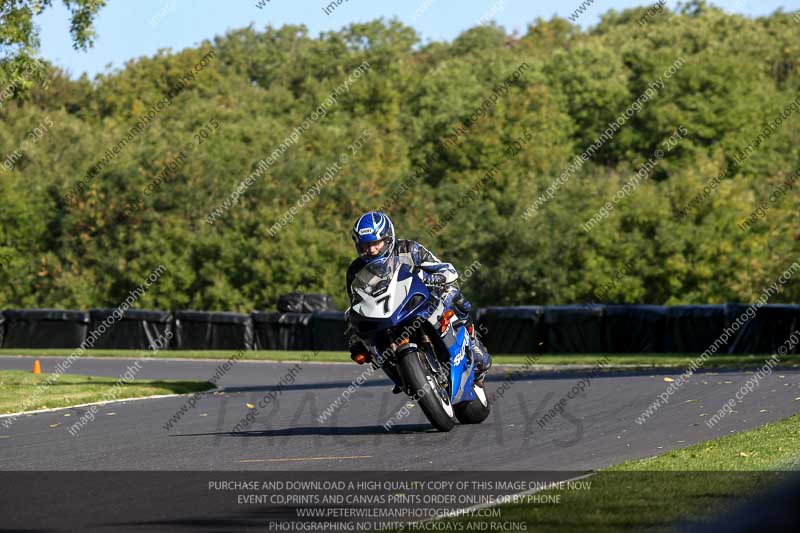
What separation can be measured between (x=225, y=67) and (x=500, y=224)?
65745 mm

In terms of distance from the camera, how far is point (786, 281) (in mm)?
39594

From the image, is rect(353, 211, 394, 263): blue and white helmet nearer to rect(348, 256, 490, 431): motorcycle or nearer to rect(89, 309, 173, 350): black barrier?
rect(348, 256, 490, 431): motorcycle

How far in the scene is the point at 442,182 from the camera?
61.5m

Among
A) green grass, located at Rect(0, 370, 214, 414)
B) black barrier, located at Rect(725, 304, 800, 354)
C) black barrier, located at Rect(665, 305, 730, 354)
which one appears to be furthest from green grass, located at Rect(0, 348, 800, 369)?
green grass, located at Rect(0, 370, 214, 414)

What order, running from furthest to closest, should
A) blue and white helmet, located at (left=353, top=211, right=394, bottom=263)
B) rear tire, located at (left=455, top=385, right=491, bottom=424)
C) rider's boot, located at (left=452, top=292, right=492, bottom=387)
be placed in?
rear tire, located at (left=455, top=385, right=491, bottom=424) < rider's boot, located at (left=452, top=292, right=492, bottom=387) < blue and white helmet, located at (left=353, top=211, right=394, bottom=263)

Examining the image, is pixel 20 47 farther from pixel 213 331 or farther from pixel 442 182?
pixel 442 182

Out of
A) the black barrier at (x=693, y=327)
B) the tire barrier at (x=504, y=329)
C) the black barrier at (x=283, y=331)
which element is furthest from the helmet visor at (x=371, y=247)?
the black barrier at (x=283, y=331)

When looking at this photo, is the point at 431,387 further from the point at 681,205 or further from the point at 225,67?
the point at 225,67

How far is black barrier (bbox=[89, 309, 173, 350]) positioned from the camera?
37031 millimetres

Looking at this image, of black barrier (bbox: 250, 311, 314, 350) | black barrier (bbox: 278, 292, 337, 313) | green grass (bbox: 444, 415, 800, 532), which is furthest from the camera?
black barrier (bbox: 278, 292, 337, 313)

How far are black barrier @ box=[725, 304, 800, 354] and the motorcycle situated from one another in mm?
16874

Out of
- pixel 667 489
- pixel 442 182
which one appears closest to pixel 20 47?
pixel 667 489

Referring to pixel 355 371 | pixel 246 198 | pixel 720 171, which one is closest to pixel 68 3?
pixel 355 371

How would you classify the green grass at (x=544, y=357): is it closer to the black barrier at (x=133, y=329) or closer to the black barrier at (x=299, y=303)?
the black barrier at (x=133, y=329)
